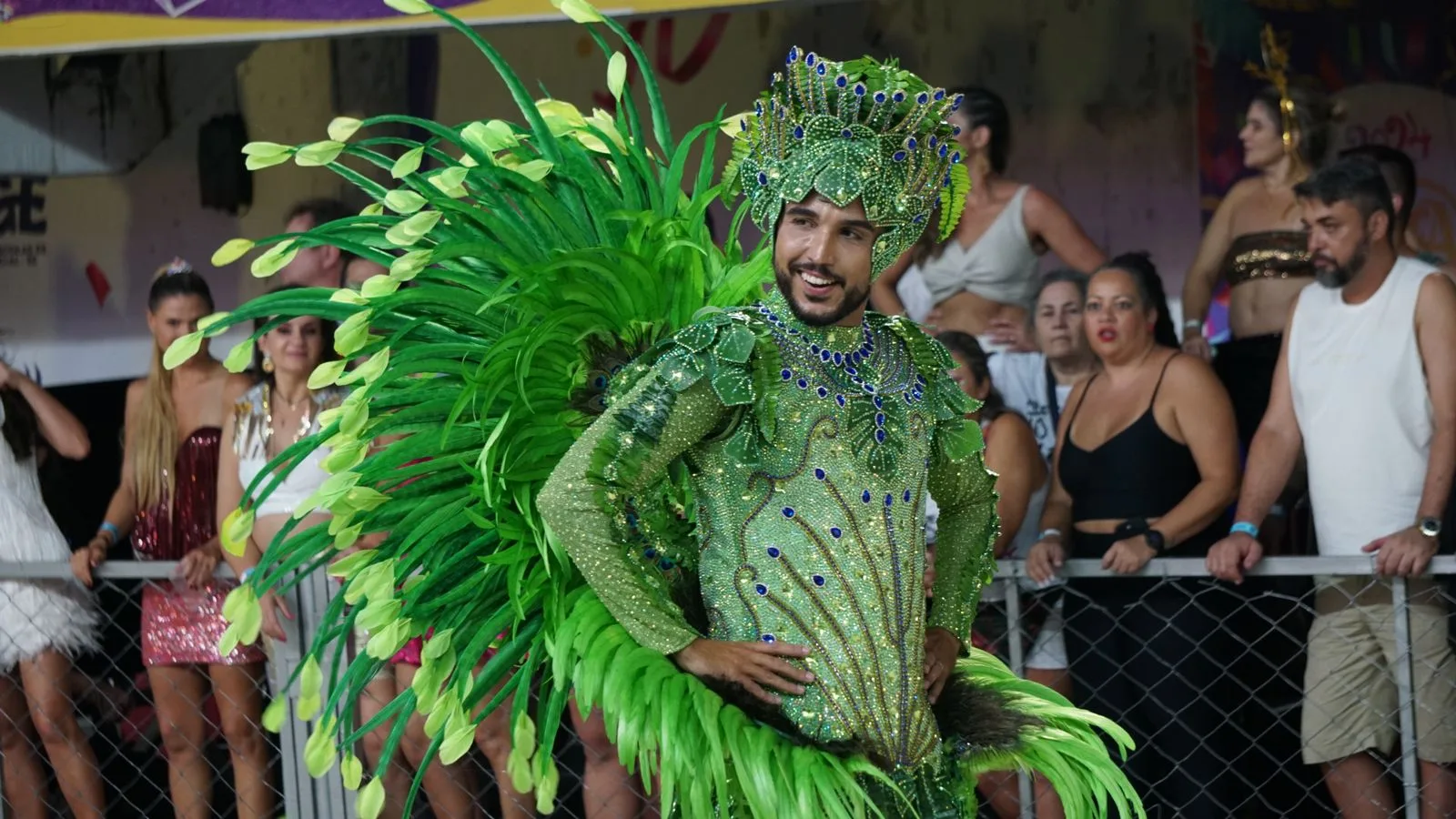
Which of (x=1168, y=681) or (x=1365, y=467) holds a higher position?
(x=1365, y=467)

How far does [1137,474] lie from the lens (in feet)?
14.1

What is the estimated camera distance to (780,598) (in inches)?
101

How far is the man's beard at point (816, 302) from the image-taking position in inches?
101

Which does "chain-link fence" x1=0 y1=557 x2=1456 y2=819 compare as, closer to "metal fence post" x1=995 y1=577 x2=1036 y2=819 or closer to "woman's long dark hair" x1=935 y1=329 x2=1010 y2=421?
"metal fence post" x1=995 y1=577 x2=1036 y2=819

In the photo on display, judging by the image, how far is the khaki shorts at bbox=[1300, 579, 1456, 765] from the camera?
3852 millimetres

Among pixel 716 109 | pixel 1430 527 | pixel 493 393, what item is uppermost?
pixel 716 109

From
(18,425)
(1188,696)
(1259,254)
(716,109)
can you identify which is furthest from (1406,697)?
(18,425)

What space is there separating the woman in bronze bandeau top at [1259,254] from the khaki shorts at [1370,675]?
0.93 m

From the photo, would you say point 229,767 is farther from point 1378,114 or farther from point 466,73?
point 1378,114

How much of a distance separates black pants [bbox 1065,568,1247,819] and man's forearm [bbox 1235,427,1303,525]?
0.88 feet

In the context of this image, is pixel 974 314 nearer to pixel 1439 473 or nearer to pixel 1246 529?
pixel 1246 529

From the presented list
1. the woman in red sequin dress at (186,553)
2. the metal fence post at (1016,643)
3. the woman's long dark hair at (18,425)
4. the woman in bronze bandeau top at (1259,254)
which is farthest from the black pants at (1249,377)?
the woman's long dark hair at (18,425)

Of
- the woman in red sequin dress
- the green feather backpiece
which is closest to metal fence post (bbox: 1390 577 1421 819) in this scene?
the green feather backpiece

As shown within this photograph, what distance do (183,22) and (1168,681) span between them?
316 centimetres
